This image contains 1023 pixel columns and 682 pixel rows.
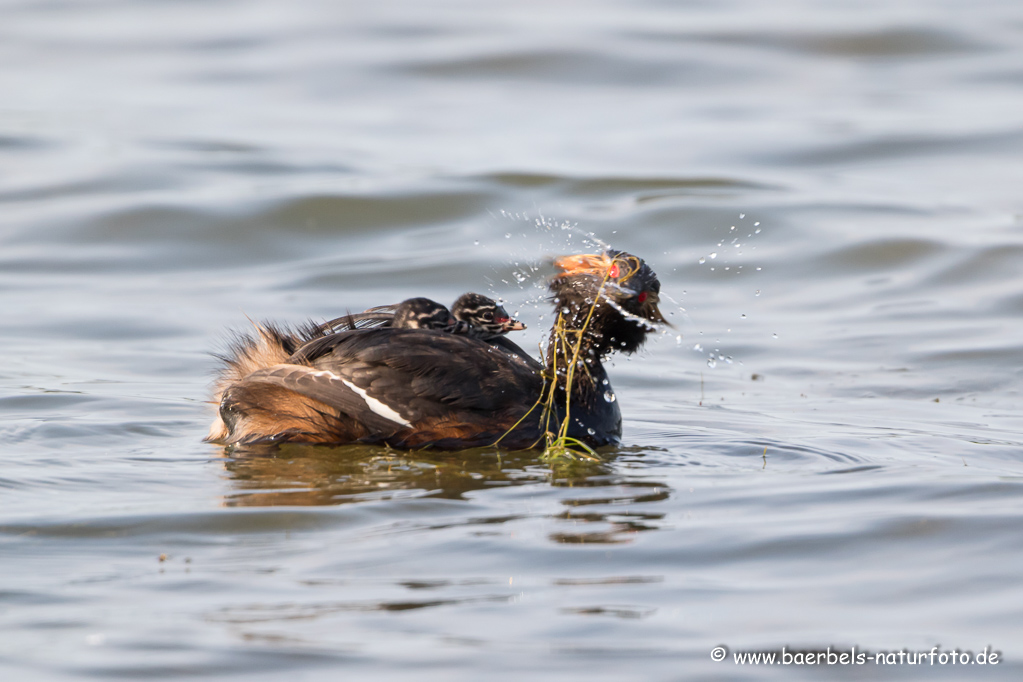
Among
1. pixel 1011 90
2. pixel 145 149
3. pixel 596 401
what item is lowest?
pixel 596 401

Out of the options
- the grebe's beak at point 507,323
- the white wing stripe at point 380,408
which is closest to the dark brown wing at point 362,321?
the grebe's beak at point 507,323

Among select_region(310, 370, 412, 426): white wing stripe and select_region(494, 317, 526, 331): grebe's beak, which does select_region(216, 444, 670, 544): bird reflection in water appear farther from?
select_region(494, 317, 526, 331): grebe's beak

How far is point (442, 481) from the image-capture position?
20.4 feet

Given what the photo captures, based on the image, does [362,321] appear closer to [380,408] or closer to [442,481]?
[380,408]

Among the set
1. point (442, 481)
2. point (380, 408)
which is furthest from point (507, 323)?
point (442, 481)

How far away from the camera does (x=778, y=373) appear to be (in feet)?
31.8

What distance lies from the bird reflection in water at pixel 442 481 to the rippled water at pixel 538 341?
29 mm

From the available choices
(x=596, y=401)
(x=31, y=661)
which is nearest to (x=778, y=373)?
(x=596, y=401)

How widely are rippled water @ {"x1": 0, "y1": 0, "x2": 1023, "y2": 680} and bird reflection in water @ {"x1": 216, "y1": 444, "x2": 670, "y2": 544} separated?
29 mm

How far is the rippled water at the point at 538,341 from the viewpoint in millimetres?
4516

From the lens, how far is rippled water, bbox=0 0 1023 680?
452 centimetres

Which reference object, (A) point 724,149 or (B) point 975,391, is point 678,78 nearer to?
(A) point 724,149

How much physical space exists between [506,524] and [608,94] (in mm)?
14621

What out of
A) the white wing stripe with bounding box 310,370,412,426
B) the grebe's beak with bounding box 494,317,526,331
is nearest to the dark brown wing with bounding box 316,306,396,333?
the grebe's beak with bounding box 494,317,526,331
